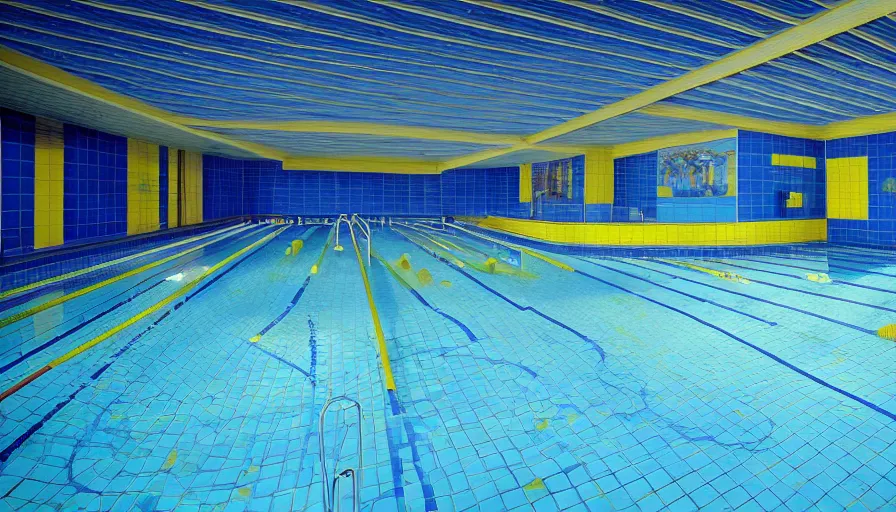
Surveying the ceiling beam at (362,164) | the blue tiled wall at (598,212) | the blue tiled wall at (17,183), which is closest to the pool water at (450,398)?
the blue tiled wall at (17,183)

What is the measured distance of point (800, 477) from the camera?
6.22ft

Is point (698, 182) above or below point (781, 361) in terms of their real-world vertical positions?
above

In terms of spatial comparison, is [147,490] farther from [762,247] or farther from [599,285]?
[762,247]

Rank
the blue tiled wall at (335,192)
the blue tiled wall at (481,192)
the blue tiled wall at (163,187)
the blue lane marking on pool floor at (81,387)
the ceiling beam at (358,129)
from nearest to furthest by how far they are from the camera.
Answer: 1. the blue lane marking on pool floor at (81,387)
2. the ceiling beam at (358,129)
3. the blue tiled wall at (163,187)
4. the blue tiled wall at (335,192)
5. the blue tiled wall at (481,192)

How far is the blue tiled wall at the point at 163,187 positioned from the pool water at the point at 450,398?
5.24 metres

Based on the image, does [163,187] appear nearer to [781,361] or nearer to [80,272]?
[80,272]

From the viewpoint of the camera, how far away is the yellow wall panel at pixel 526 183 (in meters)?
15.5

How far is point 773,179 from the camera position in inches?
340

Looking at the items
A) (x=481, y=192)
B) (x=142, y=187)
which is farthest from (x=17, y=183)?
(x=481, y=192)

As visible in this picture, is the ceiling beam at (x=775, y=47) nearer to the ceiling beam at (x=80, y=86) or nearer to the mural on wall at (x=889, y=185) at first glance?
the mural on wall at (x=889, y=185)

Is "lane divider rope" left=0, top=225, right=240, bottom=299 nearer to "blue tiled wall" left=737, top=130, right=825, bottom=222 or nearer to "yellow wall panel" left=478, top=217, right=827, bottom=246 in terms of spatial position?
"yellow wall panel" left=478, top=217, right=827, bottom=246

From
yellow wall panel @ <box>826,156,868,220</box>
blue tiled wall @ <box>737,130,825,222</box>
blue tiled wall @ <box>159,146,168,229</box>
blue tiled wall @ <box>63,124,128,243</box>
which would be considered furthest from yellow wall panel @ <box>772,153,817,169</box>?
blue tiled wall @ <box>159,146,168,229</box>

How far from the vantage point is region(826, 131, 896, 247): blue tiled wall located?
807cm

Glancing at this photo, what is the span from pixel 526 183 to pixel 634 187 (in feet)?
17.0
